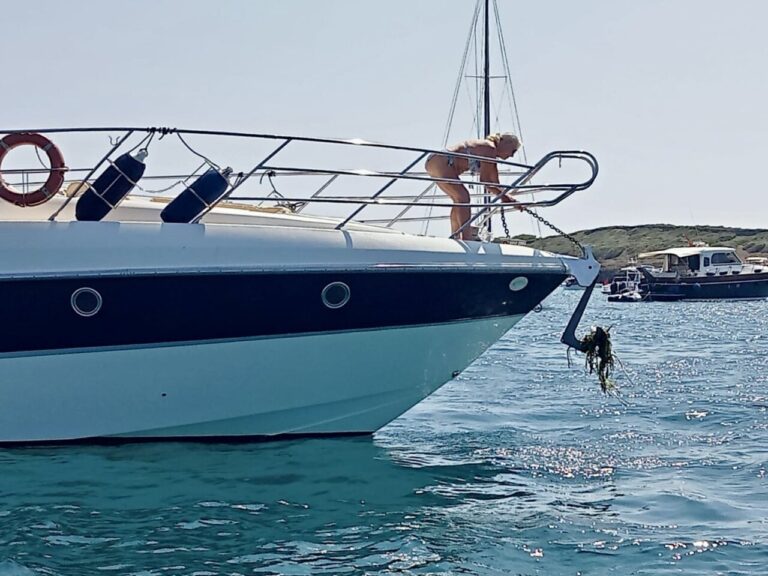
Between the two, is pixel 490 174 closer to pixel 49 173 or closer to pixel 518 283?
pixel 518 283

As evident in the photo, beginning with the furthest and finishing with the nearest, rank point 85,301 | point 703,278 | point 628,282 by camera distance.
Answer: point 628,282
point 703,278
point 85,301

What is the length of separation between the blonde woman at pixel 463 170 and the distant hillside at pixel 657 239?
66.0 metres

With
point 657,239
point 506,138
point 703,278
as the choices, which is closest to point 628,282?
point 703,278

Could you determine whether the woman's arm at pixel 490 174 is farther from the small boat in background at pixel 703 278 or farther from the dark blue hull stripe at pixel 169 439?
the small boat in background at pixel 703 278

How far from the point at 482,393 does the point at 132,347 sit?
18.5 feet

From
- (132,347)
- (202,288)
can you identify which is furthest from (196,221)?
(132,347)

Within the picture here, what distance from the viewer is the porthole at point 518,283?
760cm

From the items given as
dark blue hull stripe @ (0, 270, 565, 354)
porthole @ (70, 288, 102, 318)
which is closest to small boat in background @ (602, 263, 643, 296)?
dark blue hull stripe @ (0, 270, 565, 354)

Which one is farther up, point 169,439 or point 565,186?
point 565,186

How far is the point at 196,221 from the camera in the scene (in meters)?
6.98

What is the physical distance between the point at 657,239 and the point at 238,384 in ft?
294

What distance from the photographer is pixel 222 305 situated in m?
6.89

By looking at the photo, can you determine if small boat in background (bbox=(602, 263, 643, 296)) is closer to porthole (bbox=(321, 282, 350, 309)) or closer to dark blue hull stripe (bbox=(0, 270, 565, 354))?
dark blue hull stripe (bbox=(0, 270, 565, 354))

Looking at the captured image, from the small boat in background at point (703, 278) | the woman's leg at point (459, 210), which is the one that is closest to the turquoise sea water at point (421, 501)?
the woman's leg at point (459, 210)
